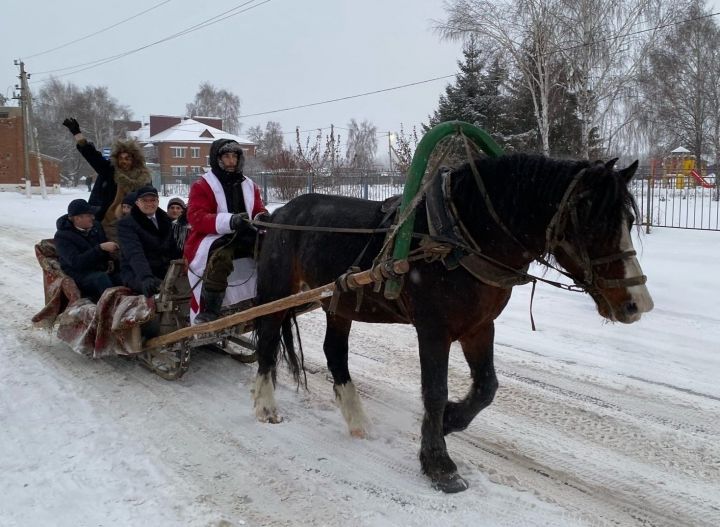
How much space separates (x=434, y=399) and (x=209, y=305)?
218 centimetres

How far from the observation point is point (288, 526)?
284cm

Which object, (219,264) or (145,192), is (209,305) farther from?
(145,192)

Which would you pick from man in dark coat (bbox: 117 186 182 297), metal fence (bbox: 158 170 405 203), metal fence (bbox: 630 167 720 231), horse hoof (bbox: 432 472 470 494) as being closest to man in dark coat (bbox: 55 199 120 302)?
man in dark coat (bbox: 117 186 182 297)

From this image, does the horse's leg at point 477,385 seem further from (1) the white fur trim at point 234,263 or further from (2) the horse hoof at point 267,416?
(1) the white fur trim at point 234,263

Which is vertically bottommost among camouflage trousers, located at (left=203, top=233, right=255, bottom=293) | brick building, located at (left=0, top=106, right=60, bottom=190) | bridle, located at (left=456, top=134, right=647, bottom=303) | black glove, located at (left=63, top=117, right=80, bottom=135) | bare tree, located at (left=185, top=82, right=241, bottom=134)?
camouflage trousers, located at (left=203, top=233, right=255, bottom=293)

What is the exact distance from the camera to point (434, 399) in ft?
10.8

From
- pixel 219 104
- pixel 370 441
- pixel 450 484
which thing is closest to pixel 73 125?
pixel 370 441

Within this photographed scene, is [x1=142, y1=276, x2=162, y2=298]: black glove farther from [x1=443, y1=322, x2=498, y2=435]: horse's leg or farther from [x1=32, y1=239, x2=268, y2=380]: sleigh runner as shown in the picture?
[x1=443, y1=322, x2=498, y2=435]: horse's leg

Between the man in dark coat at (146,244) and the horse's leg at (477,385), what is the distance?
8.74 feet

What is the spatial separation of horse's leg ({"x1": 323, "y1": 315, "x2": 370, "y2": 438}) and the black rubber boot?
955mm

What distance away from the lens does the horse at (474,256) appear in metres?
2.76

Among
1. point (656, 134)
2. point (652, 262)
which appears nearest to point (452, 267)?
point (652, 262)

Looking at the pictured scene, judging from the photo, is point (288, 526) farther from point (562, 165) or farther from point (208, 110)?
point (208, 110)

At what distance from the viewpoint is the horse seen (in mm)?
2762
